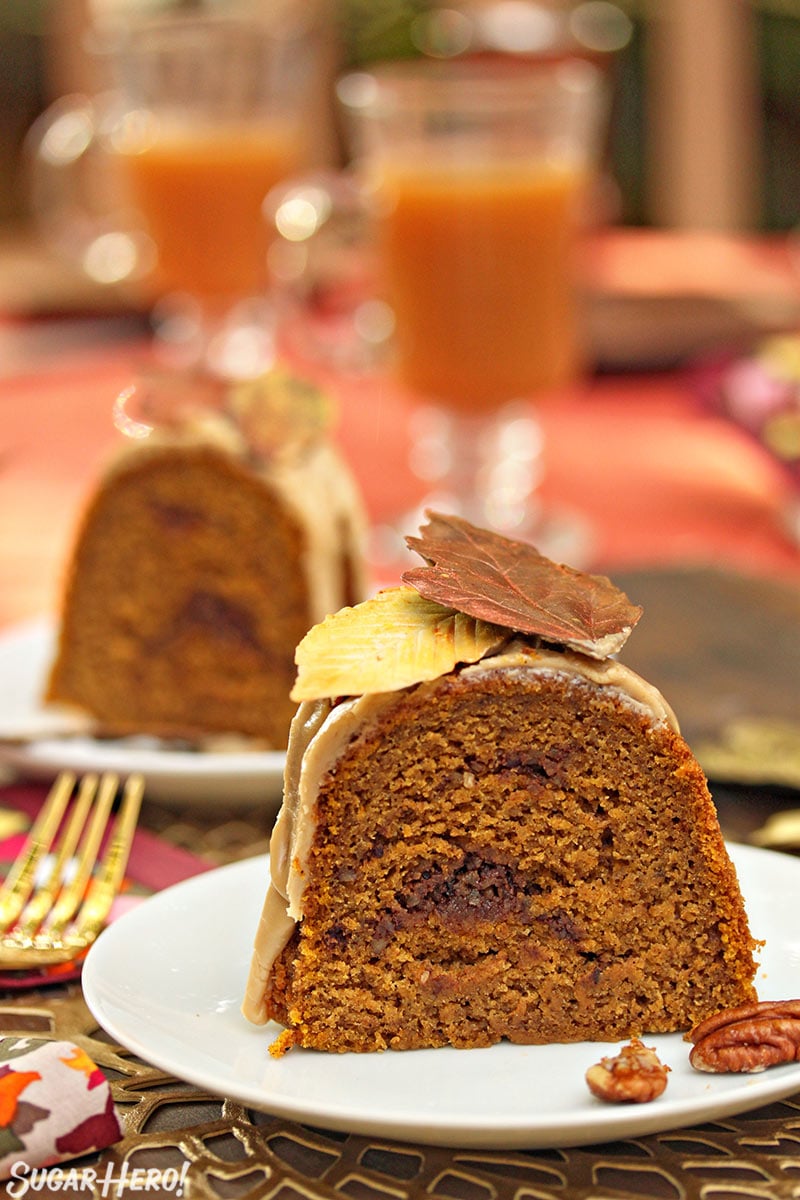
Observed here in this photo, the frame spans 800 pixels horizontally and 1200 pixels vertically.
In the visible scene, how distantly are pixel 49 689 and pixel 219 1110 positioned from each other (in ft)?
3.60

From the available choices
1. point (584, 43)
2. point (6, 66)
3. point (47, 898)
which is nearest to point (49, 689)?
point (47, 898)

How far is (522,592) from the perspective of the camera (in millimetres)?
1456

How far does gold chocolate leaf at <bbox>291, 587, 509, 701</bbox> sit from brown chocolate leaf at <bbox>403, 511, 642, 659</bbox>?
0.03 m

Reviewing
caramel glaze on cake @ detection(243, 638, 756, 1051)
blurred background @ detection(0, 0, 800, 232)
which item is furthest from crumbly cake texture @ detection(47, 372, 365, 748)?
blurred background @ detection(0, 0, 800, 232)

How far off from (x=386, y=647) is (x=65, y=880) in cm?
56

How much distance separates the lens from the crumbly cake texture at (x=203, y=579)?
230 cm

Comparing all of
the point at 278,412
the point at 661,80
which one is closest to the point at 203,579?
the point at 278,412

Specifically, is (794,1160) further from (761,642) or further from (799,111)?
(799,111)

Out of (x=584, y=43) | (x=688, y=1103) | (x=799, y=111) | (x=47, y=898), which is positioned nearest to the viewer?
(x=688, y=1103)

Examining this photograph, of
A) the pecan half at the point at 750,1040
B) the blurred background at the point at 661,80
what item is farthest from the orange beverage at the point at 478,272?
the blurred background at the point at 661,80

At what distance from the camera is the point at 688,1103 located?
3.95 ft

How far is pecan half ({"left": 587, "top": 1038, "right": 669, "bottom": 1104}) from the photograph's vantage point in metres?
1.24

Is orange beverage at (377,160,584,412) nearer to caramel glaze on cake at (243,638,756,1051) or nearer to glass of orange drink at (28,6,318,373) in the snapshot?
glass of orange drink at (28,6,318,373)

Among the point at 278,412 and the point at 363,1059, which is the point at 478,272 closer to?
the point at 278,412
